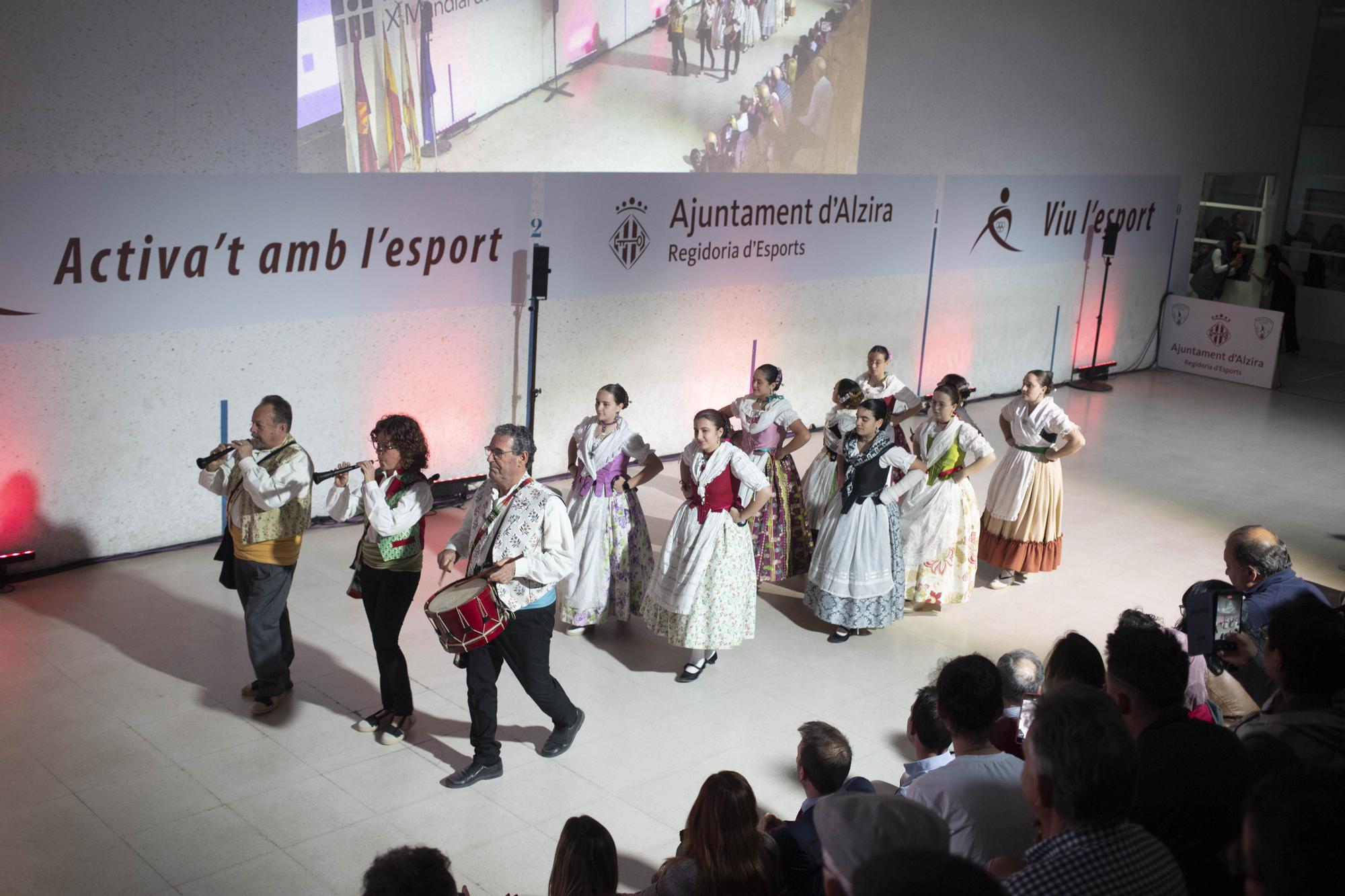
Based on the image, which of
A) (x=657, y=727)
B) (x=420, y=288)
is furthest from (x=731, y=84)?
(x=657, y=727)

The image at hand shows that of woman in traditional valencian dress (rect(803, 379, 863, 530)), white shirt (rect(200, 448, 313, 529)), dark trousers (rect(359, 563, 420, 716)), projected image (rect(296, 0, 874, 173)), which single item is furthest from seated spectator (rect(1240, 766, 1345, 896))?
projected image (rect(296, 0, 874, 173))

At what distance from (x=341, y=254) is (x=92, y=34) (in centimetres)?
178

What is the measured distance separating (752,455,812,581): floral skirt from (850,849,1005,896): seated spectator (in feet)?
16.5

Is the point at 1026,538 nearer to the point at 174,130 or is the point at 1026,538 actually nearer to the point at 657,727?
the point at 657,727

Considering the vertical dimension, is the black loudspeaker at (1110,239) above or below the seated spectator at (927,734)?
above

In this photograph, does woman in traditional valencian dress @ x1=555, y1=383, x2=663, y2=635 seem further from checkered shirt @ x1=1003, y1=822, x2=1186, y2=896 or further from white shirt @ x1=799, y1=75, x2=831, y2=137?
white shirt @ x1=799, y1=75, x2=831, y2=137

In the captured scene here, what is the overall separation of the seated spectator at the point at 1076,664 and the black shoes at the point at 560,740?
217 cm

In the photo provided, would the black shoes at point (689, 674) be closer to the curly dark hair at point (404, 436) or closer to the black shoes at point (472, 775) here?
the black shoes at point (472, 775)

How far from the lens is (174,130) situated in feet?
22.8

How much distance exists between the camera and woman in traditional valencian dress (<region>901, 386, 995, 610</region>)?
693cm

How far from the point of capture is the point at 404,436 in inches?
194

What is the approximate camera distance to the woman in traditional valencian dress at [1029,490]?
741cm

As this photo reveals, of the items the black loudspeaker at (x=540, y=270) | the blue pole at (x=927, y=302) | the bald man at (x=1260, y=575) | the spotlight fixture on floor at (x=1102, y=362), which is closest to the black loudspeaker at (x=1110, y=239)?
the spotlight fixture on floor at (x=1102, y=362)

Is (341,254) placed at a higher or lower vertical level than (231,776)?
higher
